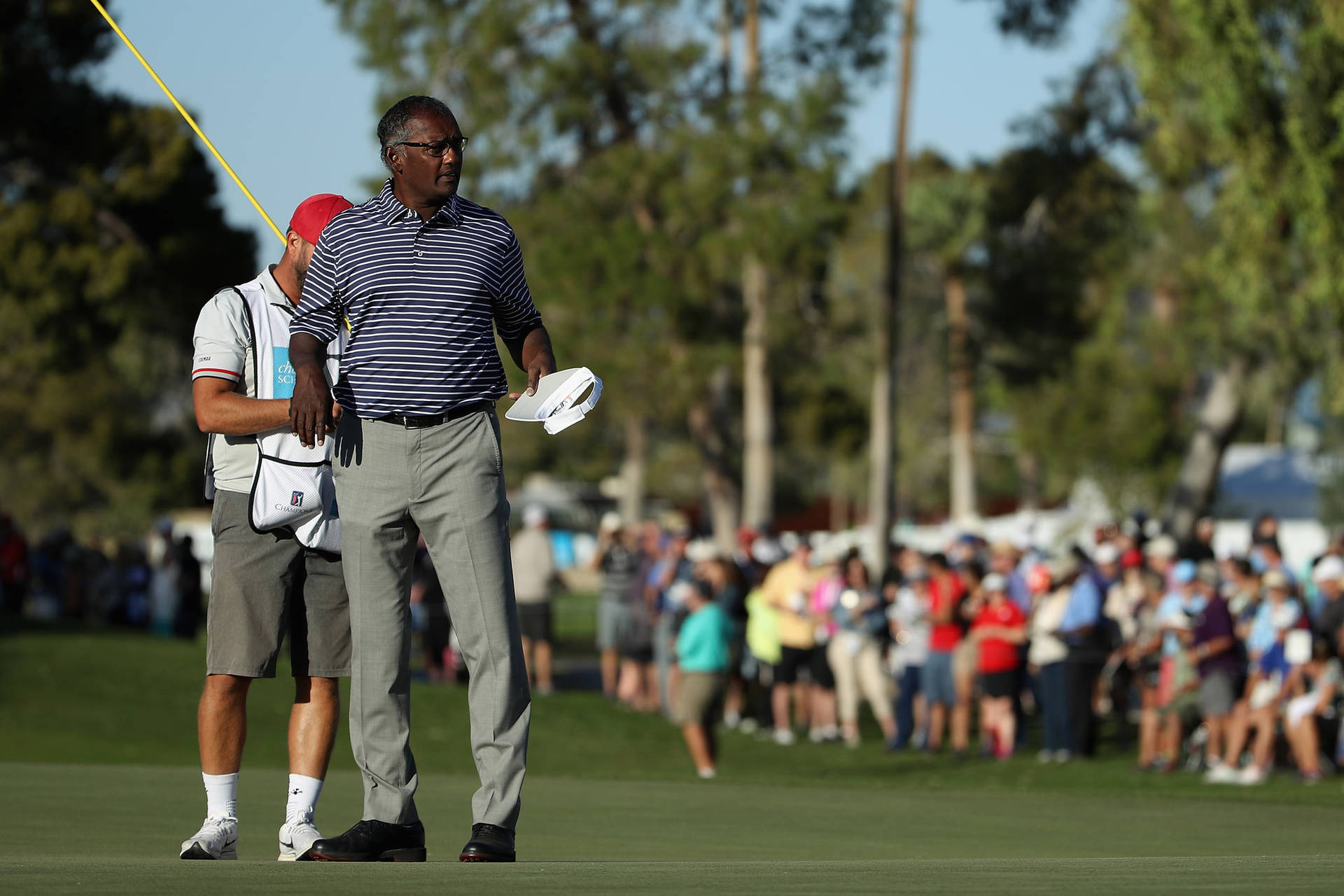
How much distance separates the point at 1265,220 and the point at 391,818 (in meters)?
14.3

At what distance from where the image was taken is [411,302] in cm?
500

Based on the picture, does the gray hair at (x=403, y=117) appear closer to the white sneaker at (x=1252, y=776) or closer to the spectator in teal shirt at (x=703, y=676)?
the spectator in teal shirt at (x=703, y=676)

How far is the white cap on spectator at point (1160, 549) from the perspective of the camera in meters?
18.7

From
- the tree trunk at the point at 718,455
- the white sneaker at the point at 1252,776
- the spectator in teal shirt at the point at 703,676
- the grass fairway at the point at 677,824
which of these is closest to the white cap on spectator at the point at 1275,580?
the white sneaker at the point at 1252,776

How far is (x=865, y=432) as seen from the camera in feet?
153

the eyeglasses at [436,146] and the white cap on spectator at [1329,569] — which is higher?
the eyeglasses at [436,146]

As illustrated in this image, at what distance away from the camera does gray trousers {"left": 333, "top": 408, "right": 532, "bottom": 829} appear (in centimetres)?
509

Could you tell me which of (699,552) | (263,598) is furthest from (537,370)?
(699,552)

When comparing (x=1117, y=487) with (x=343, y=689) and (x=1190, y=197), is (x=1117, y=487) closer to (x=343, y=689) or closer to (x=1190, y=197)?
(x=1190, y=197)

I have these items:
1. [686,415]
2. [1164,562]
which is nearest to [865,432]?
[686,415]

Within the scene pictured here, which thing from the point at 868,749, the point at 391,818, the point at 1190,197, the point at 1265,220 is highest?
the point at 1190,197

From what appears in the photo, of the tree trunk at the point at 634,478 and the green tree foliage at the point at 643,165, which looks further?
the tree trunk at the point at 634,478

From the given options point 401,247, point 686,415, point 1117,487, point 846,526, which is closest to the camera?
point 401,247

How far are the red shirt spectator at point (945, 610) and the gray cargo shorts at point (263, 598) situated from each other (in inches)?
476
